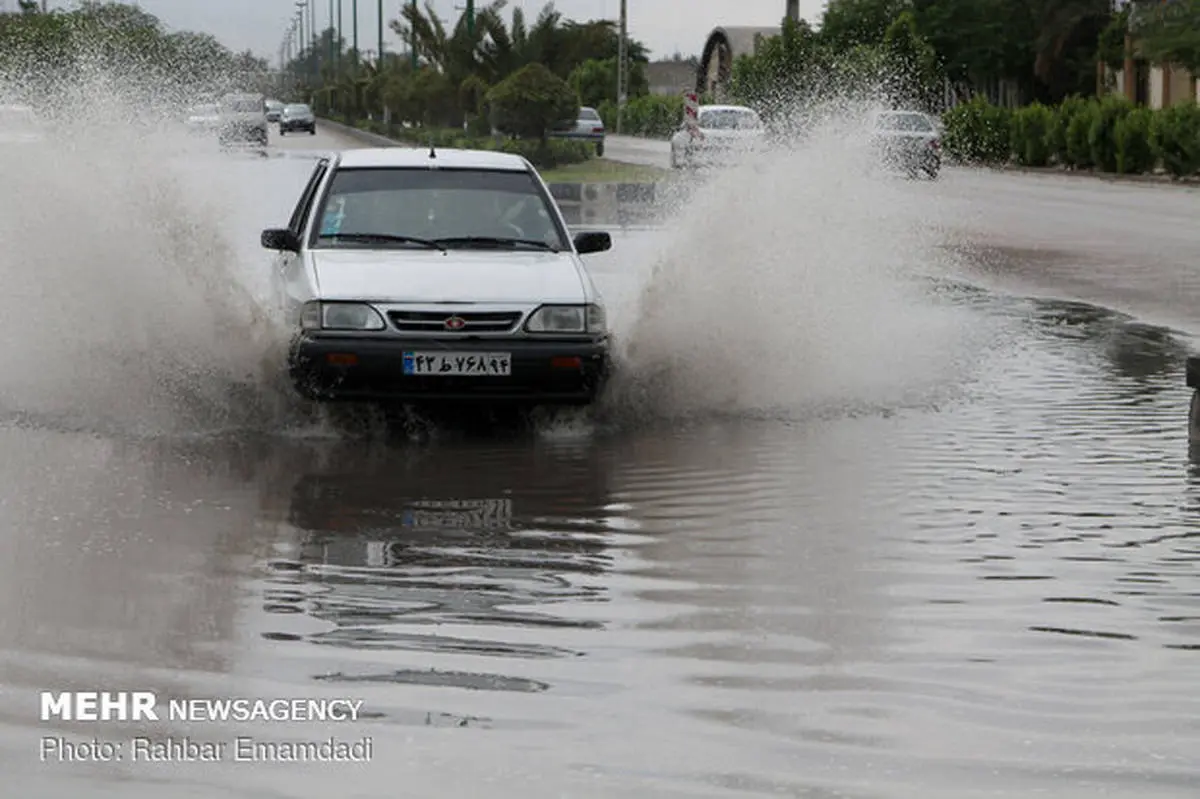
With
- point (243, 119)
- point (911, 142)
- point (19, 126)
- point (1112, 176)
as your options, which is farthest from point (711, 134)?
point (19, 126)

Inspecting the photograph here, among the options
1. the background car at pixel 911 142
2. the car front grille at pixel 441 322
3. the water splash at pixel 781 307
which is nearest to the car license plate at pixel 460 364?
the car front grille at pixel 441 322

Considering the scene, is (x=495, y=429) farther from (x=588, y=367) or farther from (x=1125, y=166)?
(x=1125, y=166)

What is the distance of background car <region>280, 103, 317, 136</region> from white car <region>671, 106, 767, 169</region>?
47465 millimetres

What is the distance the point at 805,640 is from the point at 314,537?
2.51 metres

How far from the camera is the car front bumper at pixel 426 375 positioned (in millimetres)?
11516

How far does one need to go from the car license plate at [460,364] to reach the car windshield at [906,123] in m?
38.5

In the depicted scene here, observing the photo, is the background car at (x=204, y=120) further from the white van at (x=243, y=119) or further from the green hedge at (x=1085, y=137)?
the green hedge at (x=1085, y=137)

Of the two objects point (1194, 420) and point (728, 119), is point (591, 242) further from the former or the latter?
point (728, 119)

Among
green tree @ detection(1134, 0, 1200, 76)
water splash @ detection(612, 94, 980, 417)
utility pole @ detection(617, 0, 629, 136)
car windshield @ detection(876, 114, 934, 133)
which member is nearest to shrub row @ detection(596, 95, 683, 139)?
utility pole @ detection(617, 0, 629, 136)

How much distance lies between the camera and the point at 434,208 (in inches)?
516

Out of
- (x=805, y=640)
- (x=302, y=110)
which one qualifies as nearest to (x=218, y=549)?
(x=805, y=640)

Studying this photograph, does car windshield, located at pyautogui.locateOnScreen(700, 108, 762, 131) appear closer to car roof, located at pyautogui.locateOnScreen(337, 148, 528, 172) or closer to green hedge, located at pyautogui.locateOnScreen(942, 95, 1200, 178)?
green hedge, located at pyautogui.locateOnScreen(942, 95, 1200, 178)

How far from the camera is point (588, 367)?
1181cm

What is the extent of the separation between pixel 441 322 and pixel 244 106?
62.6 m
